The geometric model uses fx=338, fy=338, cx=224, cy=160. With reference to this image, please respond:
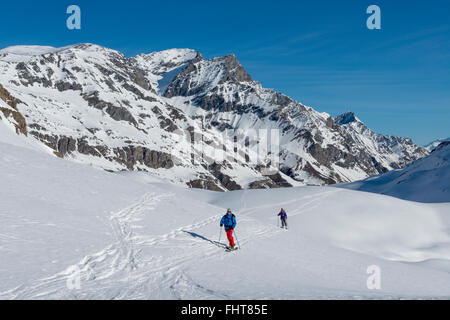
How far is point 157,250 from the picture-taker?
1554 cm

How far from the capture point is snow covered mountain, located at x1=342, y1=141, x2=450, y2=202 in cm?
6300

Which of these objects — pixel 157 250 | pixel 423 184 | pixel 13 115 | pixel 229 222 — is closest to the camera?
pixel 157 250

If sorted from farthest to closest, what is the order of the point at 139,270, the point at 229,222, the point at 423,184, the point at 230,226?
the point at 423,184, the point at 229,222, the point at 230,226, the point at 139,270

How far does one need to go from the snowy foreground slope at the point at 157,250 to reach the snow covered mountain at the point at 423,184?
3233cm

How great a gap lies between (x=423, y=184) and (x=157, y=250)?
69041mm

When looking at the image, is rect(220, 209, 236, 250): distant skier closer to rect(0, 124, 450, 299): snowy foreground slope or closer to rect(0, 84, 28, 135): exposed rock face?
rect(0, 124, 450, 299): snowy foreground slope

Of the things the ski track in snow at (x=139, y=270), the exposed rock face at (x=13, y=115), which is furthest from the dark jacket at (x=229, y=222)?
the exposed rock face at (x=13, y=115)

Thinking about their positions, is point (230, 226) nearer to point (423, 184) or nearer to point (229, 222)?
point (229, 222)

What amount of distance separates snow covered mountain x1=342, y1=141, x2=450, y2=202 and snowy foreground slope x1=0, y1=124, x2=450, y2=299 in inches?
1273

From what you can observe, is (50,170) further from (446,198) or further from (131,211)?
(446,198)

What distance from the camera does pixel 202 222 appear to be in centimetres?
2270

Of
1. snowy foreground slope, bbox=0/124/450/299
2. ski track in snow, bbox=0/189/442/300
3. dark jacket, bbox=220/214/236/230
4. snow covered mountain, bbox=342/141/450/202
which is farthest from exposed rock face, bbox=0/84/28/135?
snow covered mountain, bbox=342/141/450/202

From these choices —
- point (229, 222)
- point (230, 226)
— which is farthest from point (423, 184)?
point (230, 226)
